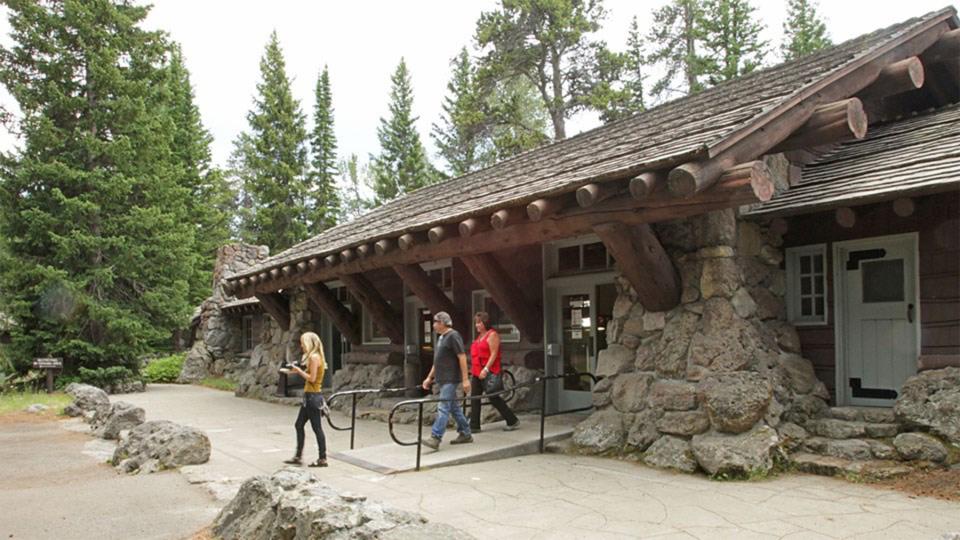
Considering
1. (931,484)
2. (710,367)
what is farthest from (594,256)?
(931,484)

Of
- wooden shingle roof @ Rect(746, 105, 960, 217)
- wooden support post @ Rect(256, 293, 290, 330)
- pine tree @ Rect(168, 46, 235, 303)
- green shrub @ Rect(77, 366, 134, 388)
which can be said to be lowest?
green shrub @ Rect(77, 366, 134, 388)

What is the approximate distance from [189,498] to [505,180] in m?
6.41

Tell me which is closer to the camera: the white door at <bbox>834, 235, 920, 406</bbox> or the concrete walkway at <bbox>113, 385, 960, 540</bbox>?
the concrete walkway at <bbox>113, 385, 960, 540</bbox>

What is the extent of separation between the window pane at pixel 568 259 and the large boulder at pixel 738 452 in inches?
135

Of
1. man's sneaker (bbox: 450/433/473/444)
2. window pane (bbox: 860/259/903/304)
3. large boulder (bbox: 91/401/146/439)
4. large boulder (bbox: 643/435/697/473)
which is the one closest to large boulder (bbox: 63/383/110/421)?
large boulder (bbox: 91/401/146/439)

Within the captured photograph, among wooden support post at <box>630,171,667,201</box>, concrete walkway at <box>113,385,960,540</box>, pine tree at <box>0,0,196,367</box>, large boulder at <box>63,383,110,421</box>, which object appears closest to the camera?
concrete walkway at <box>113,385,960,540</box>

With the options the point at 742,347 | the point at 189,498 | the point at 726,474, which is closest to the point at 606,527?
the point at 726,474

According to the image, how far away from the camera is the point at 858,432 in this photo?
22.2 ft

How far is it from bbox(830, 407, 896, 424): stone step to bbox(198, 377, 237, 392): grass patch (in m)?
16.9

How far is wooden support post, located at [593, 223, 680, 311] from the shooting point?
6926 millimetres

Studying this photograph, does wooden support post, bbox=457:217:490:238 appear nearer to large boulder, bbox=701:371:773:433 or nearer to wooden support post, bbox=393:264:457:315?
wooden support post, bbox=393:264:457:315

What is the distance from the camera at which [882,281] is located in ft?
23.8

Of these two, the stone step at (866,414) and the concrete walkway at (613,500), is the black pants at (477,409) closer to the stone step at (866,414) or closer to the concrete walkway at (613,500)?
the concrete walkway at (613,500)

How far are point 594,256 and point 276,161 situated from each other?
2390 centimetres
